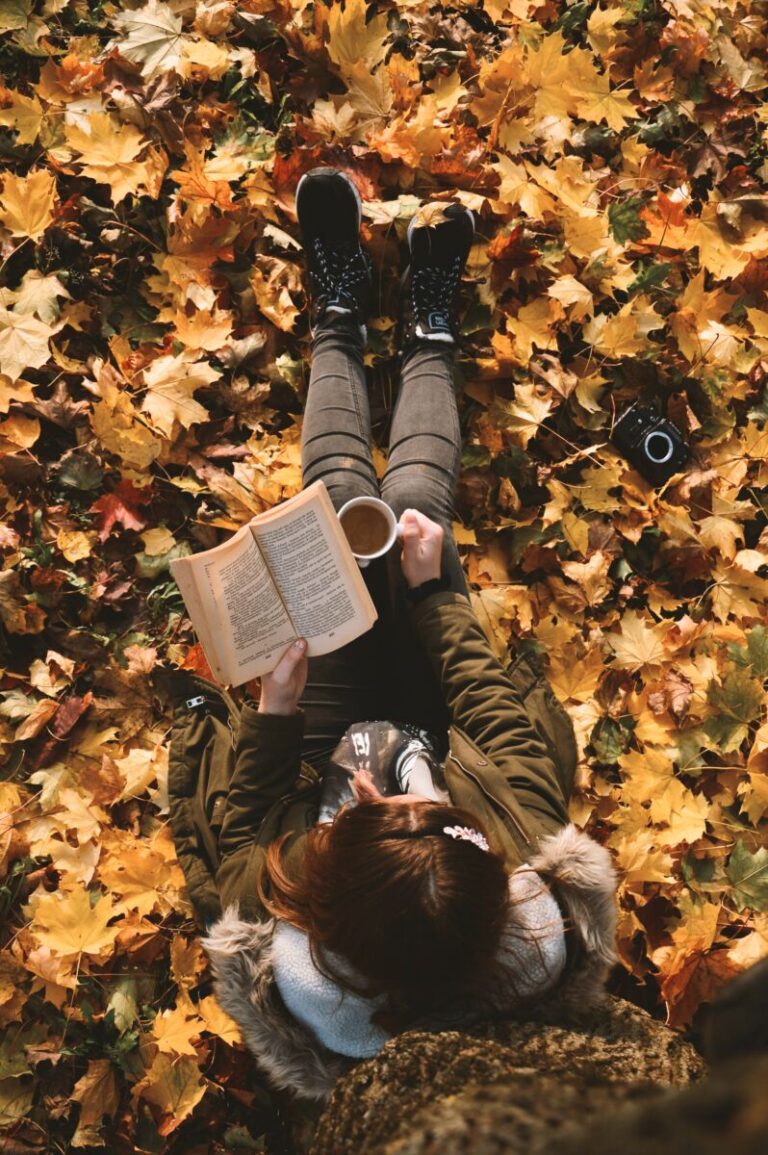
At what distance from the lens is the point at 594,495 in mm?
2473

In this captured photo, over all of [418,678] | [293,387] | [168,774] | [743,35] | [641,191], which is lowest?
[168,774]

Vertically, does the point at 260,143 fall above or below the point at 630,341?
above

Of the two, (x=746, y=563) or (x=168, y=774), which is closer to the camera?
(x=168, y=774)

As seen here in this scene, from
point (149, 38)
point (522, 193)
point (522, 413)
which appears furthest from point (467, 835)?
point (149, 38)

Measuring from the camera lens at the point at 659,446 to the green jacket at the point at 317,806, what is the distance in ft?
2.63

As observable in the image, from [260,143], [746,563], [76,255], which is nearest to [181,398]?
[76,255]

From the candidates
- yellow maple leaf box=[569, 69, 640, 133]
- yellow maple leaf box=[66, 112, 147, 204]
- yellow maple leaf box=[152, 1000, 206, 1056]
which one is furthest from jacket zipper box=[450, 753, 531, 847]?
yellow maple leaf box=[569, 69, 640, 133]

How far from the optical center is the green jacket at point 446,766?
1.69 meters

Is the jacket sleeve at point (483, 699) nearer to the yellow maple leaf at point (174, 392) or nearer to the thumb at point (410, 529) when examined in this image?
the thumb at point (410, 529)

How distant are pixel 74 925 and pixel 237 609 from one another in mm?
895

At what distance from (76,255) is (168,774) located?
1619mm

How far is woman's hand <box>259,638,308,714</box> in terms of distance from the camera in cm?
174

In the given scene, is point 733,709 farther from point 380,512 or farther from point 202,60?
point 202,60

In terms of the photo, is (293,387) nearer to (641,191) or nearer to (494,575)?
(494,575)
